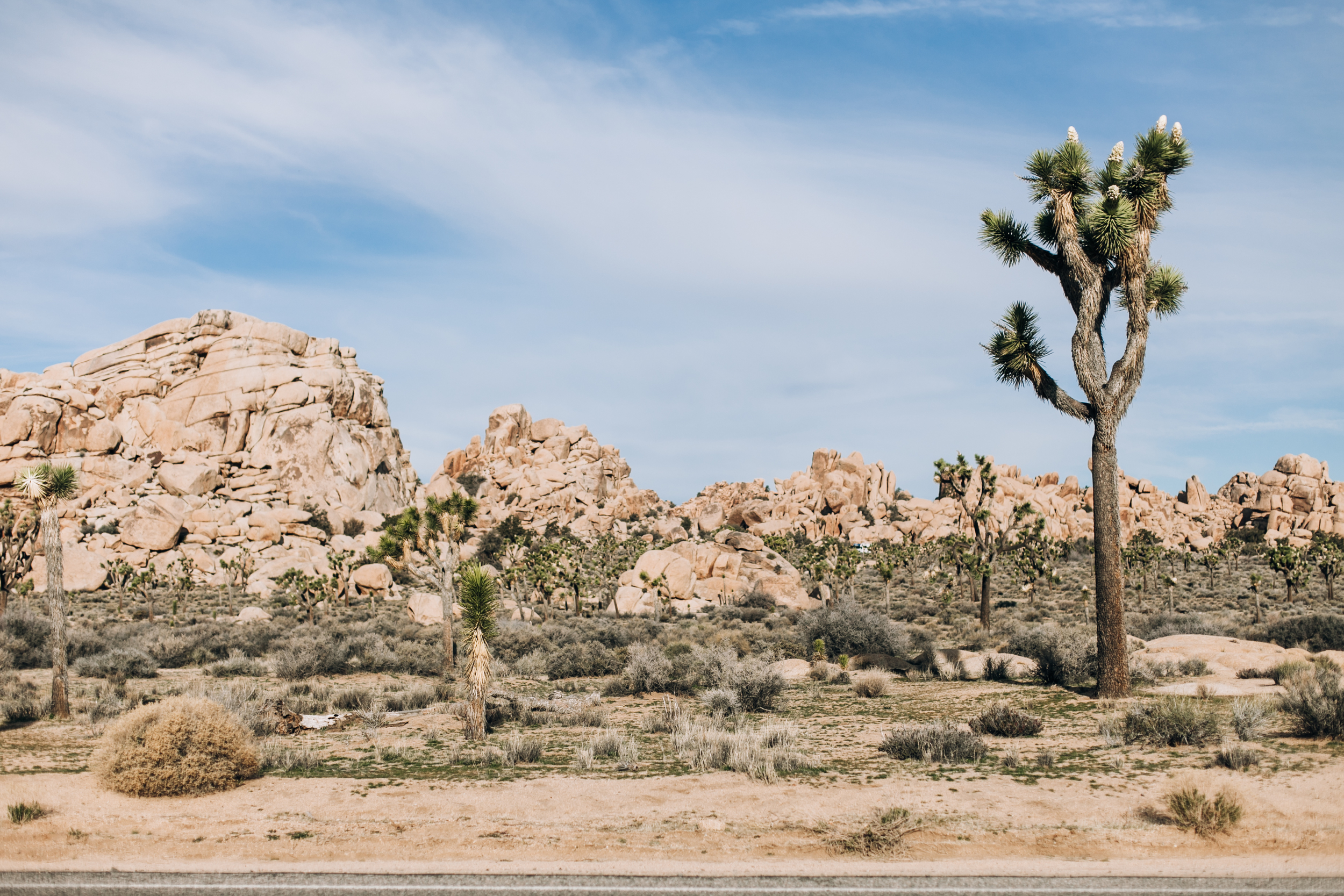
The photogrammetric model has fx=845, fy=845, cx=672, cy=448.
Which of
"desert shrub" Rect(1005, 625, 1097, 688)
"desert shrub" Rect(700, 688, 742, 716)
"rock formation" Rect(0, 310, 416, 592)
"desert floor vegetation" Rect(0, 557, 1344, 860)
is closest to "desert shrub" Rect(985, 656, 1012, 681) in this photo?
"desert floor vegetation" Rect(0, 557, 1344, 860)

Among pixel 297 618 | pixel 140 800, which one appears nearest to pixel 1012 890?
pixel 140 800

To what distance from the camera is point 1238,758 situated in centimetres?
988

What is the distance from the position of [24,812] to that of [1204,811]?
40.7ft

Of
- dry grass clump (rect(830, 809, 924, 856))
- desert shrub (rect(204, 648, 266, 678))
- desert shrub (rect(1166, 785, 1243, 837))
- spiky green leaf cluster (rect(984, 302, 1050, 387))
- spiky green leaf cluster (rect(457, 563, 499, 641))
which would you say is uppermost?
spiky green leaf cluster (rect(984, 302, 1050, 387))

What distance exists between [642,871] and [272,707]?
10736mm

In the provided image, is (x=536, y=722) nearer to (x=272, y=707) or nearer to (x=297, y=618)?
(x=272, y=707)

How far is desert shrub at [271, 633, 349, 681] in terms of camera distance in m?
23.2

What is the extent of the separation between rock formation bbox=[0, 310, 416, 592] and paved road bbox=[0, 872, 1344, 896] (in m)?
57.9

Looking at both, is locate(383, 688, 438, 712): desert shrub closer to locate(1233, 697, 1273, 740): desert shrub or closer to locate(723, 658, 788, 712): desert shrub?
locate(723, 658, 788, 712): desert shrub

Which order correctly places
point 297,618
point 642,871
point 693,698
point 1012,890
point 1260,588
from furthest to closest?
point 1260,588, point 297,618, point 693,698, point 642,871, point 1012,890

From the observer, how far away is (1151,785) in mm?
9656

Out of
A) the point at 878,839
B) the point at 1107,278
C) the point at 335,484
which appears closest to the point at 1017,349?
the point at 1107,278

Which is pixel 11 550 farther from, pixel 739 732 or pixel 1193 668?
pixel 1193 668

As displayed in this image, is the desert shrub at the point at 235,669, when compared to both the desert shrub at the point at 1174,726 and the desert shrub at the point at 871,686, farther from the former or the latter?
the desert shrub at the point at 1174,726
